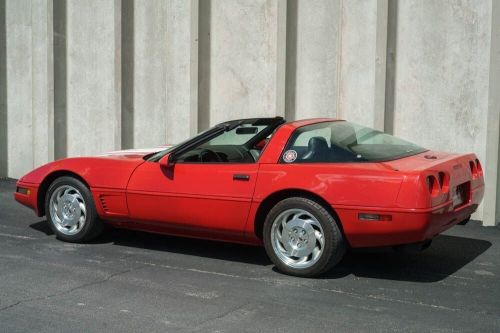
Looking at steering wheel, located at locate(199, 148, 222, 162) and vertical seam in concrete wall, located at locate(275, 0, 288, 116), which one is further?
vertical seam in concrete wall, located at locate(275, 0, 288, 116)

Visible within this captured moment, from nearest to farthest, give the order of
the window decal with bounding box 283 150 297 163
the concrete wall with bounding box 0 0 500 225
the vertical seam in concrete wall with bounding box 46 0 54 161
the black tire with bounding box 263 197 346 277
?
1. the black tire with bounding box 263 197 346 277
2. the window decal with bounding box 283 150 297 163
3. the concrete wall with bounding box 0 0 500 225
4. the vertical seam in concrete wall with bounding box 46 0 54 161

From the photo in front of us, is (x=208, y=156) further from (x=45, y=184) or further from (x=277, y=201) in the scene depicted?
(x=45, y=184)

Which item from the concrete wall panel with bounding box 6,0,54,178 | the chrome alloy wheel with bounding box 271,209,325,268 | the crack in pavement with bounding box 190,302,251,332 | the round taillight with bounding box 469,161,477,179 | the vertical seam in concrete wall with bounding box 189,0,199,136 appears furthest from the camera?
the concrete wall panel with bounding box 6,0,54,178

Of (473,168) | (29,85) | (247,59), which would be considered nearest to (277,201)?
(473,168)

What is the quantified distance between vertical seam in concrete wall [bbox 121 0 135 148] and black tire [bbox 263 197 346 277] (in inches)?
241

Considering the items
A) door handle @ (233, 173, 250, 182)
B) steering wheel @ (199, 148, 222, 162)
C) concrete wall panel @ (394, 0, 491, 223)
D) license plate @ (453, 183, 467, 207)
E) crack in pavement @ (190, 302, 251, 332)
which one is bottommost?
crack in pavement @ (190, 302, 251, 332)

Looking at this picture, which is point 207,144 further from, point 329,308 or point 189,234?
point 329,308

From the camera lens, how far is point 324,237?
18.9ft

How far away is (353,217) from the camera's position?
5.63 metres

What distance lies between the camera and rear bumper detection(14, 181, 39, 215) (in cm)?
744

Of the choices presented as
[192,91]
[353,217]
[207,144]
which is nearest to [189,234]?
[207,144]

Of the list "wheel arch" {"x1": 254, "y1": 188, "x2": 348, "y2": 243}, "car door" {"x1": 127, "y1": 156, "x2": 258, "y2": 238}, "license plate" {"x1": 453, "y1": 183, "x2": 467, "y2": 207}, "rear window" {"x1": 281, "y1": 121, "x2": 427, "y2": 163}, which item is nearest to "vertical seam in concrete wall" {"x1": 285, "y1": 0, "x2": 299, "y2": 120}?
"rear window" {"x1": 281, "y1": 121, "x2": 427, "y2": 163}

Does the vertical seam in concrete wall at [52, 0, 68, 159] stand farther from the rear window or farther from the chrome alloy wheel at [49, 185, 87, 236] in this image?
the rear window

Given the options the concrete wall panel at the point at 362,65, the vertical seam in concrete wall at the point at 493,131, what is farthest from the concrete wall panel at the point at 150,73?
the vertical seam in concrete wall at the point at 493,131
